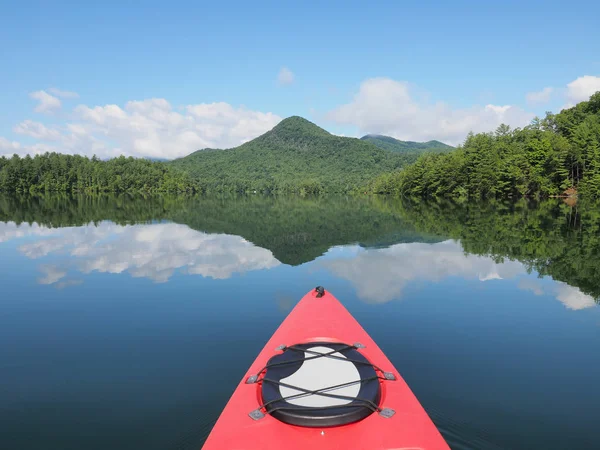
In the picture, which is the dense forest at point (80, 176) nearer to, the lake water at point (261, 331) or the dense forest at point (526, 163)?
the dense forest at point (526, 163)

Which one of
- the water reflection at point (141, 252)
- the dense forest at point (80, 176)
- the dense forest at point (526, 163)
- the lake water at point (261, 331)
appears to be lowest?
the lake water at point (261, 331)

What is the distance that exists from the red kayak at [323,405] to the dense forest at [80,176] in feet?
372

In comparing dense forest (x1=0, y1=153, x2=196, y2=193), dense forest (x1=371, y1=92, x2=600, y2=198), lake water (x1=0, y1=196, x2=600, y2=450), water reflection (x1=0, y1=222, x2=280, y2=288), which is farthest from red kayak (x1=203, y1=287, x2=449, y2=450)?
dense forest (x1=0, y1=153, x2=196, y2=193)

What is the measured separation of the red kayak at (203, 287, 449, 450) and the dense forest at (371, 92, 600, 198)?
5723cm

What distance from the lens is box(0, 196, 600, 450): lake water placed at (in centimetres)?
476

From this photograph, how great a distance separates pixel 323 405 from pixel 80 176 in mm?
116366

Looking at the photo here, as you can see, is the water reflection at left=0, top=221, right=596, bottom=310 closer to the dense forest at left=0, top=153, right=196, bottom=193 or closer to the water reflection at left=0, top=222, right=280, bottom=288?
the water reflection at left=0, top=222, right=280, bottom=288

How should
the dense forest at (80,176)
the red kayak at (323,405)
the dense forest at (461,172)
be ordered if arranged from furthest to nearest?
the dense forest at (80,176)
the dense forest at (461,172)
the red kayak at (323,405)

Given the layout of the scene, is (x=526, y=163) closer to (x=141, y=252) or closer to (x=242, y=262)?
(x=242, y=262)

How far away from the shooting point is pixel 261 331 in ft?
25.4

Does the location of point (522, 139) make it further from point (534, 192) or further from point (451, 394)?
point (451, 394)

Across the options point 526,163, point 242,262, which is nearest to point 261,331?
point 242,262

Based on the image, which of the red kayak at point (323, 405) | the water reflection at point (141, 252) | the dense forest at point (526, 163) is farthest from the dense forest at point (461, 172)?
the red kayak at point (323, 405)

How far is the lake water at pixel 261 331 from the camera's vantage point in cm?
476
